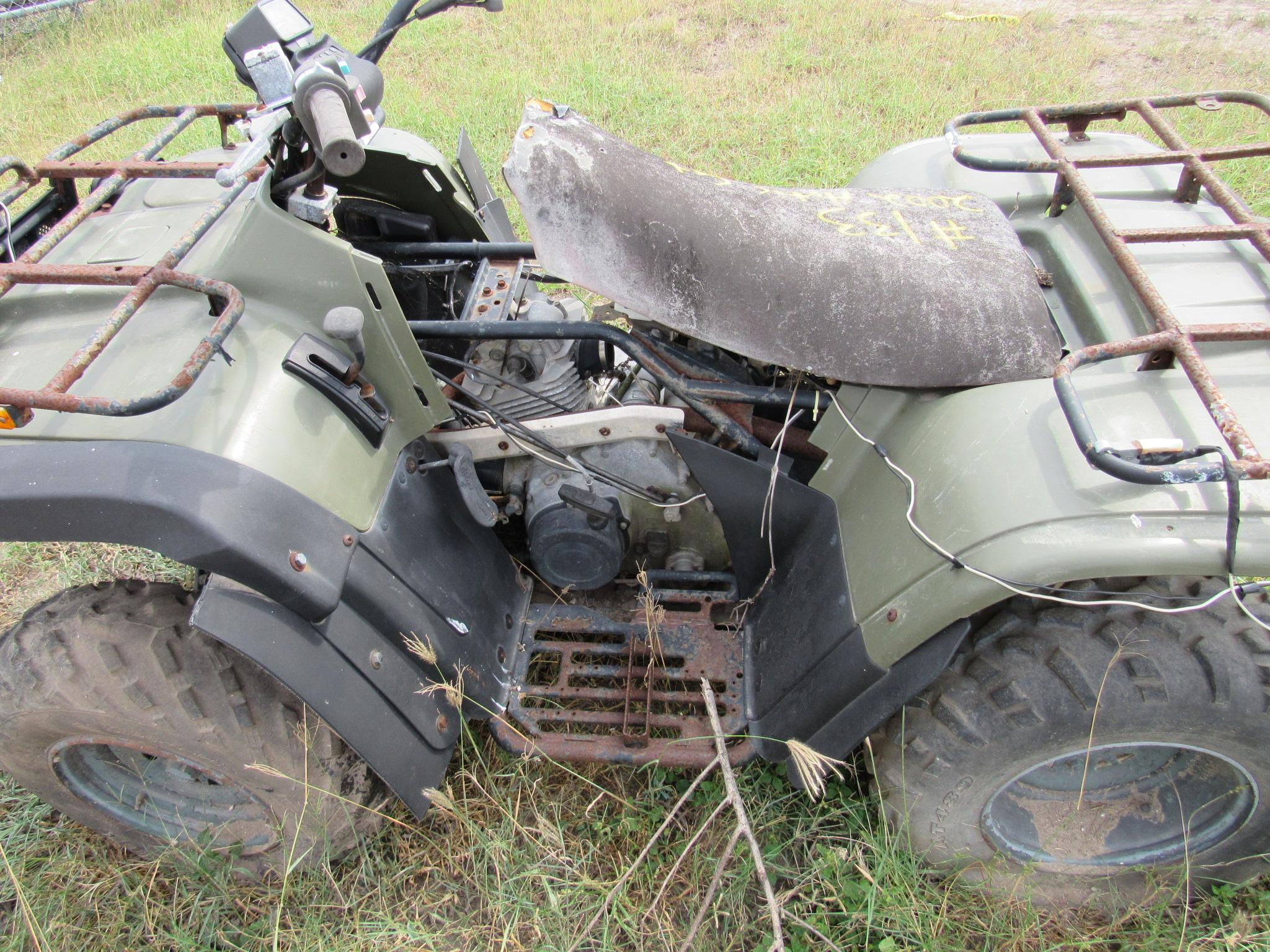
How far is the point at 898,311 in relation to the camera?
158cm

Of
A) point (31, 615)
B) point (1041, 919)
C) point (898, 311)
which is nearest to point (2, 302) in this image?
point (31, 615)

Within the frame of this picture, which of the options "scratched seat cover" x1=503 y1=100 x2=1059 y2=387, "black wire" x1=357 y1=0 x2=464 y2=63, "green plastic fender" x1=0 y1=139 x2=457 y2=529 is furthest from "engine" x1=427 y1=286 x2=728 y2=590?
"black wire" x1=357 y1=0 x2=464 y2=63

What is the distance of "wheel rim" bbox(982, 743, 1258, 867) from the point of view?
5.79 feet

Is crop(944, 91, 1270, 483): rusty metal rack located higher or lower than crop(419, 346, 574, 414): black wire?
higher

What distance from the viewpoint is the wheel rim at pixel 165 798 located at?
6.27 feet

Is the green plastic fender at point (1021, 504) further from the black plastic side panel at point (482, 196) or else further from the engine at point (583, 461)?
the black plastic side panel at point (482, 196)

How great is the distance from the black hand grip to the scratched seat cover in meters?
0.27

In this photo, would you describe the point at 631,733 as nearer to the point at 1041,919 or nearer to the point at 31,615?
the point at 1041,919

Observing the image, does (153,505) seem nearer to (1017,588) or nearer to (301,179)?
(301,179)

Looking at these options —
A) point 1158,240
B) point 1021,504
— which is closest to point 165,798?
point 1021,504

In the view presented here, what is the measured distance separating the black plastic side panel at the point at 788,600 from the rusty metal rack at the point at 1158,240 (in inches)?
23.0

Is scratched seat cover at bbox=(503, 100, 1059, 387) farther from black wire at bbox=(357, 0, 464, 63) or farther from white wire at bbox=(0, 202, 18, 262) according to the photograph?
white wire at bbox=(0, 202, 18, 262)

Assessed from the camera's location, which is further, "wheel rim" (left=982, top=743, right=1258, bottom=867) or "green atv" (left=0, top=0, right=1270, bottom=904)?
"wheel rim" (left=982, top=743, right=1258, bottom=867)

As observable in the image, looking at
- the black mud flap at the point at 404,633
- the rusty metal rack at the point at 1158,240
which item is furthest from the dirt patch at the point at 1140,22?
the black mud flap at the point at 404,633
